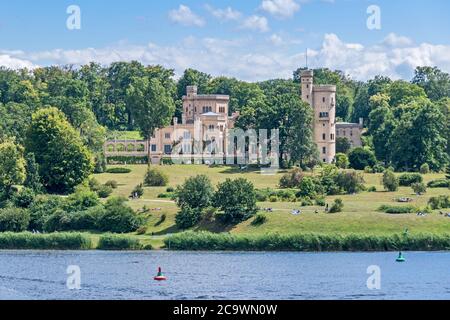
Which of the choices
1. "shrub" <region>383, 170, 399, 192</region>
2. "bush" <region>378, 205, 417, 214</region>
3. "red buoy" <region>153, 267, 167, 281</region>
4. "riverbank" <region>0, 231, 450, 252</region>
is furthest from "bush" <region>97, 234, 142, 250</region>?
"shrub" <region>383, 170, 399, 192</region>

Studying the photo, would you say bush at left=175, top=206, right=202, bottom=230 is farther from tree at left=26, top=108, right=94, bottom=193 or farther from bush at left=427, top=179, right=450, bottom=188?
bush at left=427, top=179, right=450, bottom=188

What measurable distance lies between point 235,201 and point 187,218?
3952 millimetres

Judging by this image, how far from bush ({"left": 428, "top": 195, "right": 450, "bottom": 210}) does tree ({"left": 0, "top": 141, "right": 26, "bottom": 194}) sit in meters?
35.7

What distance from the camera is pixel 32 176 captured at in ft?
352

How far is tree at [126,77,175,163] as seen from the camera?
421 ft

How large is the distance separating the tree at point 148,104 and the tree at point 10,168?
23082 mm

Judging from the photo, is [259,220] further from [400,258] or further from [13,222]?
[13,222]

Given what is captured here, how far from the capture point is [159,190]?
4363 inches

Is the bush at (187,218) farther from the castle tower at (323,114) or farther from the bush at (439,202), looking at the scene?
the castle tower at (323,114)

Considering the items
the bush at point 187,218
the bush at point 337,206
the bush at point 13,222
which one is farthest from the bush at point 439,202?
the bush at point 13,222

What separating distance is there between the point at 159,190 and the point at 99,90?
63.8m

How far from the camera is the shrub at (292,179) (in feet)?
Answer: 363

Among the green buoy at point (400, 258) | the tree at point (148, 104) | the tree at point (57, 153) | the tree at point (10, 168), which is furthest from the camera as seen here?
the tree at point (148, 104)

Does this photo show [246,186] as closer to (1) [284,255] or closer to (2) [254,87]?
(1) [284,255]
